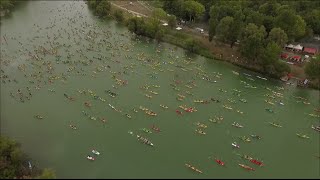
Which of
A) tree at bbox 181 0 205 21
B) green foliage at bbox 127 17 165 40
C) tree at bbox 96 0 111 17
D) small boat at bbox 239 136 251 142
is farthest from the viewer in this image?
tree at bbox 96 0 111 17

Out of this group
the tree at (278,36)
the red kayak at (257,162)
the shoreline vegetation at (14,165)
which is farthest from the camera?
the tree at (278,36)

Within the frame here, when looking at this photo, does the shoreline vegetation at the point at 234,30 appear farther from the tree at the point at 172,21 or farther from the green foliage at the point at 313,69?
the green foliage at the point at 313,69

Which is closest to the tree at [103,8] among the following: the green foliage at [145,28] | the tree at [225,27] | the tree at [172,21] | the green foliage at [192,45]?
the green foliage at [145,28]

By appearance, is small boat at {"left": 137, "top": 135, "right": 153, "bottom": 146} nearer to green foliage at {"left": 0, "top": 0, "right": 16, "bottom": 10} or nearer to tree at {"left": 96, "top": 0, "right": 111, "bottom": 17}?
tree at {"left": 96, "top": 0, "right": 111, "bottom": 17}

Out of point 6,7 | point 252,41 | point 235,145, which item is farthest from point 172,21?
point 6,7

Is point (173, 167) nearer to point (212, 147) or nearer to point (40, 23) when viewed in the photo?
point (212, 147)

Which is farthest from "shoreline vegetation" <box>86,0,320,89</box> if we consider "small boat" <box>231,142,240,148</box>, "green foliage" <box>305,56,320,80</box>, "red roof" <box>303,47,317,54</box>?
"small boat" <box>231,142,240,148</box>
